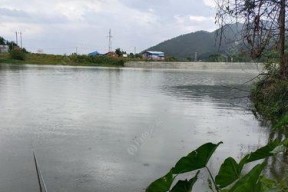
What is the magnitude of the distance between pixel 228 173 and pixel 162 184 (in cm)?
30

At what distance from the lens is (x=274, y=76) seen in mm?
4516

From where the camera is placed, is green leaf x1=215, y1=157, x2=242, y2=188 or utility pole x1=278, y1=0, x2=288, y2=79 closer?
green leaf x1=215, y1=157, x2=242, y2=188

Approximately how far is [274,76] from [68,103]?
46.2 feet

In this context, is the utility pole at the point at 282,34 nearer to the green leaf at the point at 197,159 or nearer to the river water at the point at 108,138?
the river water at the point at 108,138

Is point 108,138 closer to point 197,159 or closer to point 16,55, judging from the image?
point 197,159

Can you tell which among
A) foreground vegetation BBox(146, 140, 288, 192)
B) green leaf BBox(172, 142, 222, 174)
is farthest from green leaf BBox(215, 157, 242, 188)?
green leaf BBox(172, 142, 222, 174)

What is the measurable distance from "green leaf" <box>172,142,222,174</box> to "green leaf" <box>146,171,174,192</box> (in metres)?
0.03

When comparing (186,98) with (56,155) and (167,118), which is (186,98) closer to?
(167,118)

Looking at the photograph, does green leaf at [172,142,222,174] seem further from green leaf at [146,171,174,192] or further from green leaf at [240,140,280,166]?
green leaf at [240,140,280,166]

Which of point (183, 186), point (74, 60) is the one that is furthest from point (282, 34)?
point (74, 60)

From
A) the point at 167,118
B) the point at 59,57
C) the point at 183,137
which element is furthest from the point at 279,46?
the point at 59,57

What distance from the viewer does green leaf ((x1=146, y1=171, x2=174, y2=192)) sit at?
67.8 inches

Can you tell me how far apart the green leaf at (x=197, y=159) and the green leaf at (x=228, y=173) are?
0.39 ft

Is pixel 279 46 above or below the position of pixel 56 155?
above
